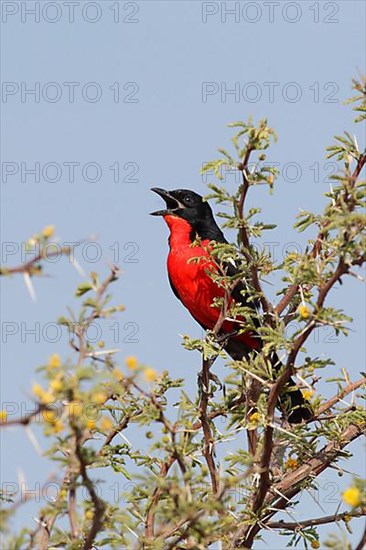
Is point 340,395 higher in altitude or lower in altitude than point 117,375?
lower

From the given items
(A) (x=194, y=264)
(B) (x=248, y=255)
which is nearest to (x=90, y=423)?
(B) (x=248, y=255)

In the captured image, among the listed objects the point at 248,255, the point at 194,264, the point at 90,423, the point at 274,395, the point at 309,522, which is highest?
the point at 248,255

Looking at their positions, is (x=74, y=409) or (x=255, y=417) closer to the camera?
(x=74, y=409)

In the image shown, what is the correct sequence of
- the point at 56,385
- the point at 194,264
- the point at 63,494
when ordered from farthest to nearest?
the point at 194,264
the point at 63,494
the point at 56,385

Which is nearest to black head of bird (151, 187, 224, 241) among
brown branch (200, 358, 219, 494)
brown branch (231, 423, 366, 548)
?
brown branch (200, 358, 219, 494)

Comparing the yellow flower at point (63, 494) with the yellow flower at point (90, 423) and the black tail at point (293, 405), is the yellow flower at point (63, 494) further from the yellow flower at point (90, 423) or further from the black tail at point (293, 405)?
the black tail at point (293, 405)

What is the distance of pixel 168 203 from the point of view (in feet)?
25.2

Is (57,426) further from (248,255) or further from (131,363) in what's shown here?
(248,255)

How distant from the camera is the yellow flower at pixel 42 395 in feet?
6.95

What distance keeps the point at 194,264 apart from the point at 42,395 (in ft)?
15.8

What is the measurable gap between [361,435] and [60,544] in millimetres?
2047

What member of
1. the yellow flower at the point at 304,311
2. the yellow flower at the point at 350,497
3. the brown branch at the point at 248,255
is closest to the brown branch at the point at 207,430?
the brown branch at the point at 248,255

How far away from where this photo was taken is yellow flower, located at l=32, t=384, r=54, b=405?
2.12 meters

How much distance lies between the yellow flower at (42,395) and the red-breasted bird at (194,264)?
4.06m
